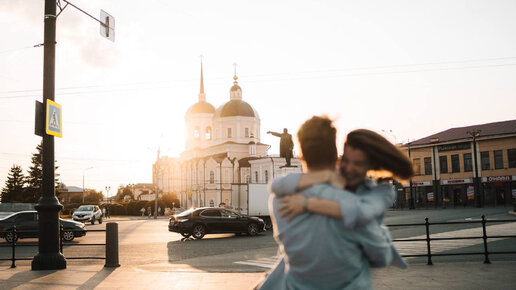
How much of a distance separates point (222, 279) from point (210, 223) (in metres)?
14.9

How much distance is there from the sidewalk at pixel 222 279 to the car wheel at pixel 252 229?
14.6 metres

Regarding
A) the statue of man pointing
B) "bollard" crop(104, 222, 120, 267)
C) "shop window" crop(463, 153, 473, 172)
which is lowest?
"bollard" crop(104, 222, 120, 267)

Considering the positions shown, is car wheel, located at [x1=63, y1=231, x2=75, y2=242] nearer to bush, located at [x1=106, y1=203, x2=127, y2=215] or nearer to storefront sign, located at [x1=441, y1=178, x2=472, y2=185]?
storefront sign, located at [x1=441, y1=178, x2=472, y2=185]

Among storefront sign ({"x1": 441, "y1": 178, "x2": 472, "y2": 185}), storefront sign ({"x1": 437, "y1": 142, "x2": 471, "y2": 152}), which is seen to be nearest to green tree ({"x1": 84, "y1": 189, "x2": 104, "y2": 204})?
storefront sign ({"x1": 437, "y1": 142, "x2": 471, "y2": 152})

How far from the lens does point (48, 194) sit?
11.3 meters

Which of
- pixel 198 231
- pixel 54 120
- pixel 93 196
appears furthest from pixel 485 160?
pixel 93 196

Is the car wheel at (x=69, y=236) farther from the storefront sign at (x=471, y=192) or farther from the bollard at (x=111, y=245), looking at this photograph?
the storefront sign at (x=471, y=192)

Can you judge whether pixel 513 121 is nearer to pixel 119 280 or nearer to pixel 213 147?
pixel 213 147

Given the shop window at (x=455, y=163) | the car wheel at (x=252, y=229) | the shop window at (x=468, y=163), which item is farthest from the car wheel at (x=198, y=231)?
the shop window at (x=455, y=163)

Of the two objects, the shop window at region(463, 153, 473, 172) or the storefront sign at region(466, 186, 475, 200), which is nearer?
the storefront sign at region(466, 186, 475, 200)

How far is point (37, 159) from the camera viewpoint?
84.4 m

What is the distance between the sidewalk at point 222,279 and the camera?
9.23 m

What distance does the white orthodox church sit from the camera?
8838cm

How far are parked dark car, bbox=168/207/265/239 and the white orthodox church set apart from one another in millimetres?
53057
